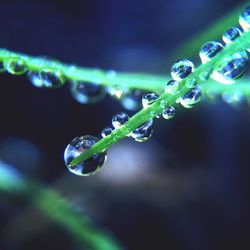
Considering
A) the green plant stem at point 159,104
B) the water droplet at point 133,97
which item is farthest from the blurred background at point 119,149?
the green plant stem at point 159,104

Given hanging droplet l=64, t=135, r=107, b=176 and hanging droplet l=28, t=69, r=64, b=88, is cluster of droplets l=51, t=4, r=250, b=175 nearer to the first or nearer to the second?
hanging droplet l=64, t=135, r=107, b=176

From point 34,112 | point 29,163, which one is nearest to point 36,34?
point 34,112

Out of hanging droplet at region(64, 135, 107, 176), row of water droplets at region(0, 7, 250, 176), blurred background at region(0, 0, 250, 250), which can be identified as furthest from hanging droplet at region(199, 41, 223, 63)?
blurred background at region(0, 0, 250, 250)

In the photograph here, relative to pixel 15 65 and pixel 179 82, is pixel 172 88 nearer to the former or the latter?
pixel 179 82

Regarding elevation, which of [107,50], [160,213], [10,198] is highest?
[107,50]

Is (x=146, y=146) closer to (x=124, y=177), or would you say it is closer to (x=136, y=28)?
(x=124, y=177)

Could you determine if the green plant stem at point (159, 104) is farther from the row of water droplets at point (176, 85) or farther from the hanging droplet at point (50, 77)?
the hanging droplet at point (50, 77)

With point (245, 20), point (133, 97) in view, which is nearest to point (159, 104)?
point (245, 20)
